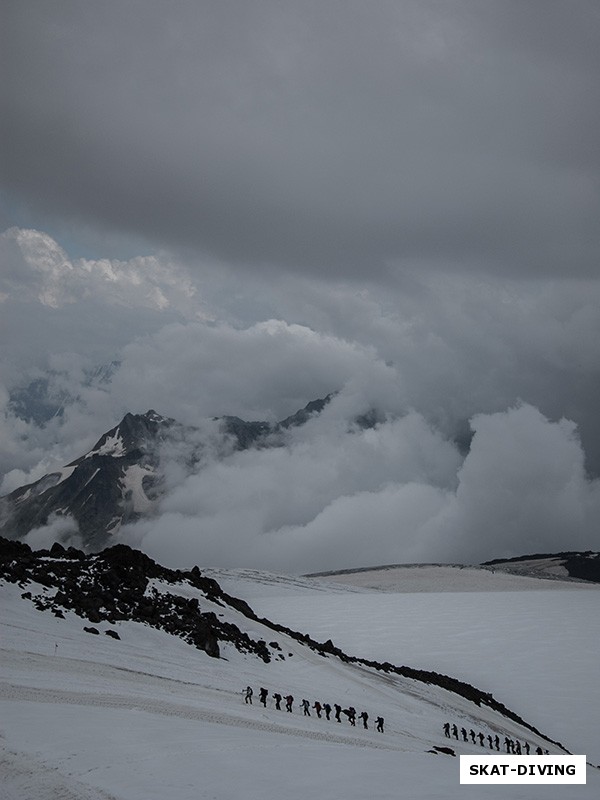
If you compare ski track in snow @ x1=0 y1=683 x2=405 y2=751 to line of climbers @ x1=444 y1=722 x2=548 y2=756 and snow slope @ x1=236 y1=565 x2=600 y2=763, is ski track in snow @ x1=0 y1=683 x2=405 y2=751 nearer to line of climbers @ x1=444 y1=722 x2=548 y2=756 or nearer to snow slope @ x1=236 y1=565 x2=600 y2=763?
line of climbers @ x1=444 y1=722 x2=548 y2=756

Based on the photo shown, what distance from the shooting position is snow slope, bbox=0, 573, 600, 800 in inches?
646

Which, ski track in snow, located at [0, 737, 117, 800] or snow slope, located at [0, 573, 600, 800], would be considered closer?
ski track in snow, located at [0, 737, 117, 800]

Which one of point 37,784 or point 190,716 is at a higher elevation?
point 37,784

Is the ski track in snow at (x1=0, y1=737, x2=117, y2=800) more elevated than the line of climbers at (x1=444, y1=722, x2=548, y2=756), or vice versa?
the ski track in snow at (x1=0, y1=737, x2=117, y2=800)

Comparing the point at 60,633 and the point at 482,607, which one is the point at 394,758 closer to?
the point at 60,633

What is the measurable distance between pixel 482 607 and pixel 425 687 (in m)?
49.9

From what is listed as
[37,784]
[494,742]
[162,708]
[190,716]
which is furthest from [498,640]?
[37,784]

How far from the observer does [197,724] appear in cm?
2409

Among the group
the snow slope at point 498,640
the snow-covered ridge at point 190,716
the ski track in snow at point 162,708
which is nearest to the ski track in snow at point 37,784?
the snow-covered ridge at point 190,716

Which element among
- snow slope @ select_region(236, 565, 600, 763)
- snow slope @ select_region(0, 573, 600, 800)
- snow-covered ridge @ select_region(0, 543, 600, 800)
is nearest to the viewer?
snow slope @ select_region(0, 573, 600, 800)

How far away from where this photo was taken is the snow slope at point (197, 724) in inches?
646

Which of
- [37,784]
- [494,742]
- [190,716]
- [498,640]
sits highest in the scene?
[498,640]

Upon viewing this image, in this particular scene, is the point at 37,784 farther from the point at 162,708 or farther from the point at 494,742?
the point at 494,742

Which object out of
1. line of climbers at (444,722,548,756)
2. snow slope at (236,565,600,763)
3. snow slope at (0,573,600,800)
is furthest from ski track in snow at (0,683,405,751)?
snow slope at (236,565,600,763)
